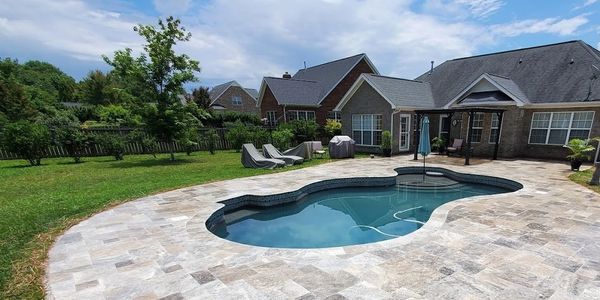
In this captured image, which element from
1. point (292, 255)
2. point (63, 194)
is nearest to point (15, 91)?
point (63, 194)

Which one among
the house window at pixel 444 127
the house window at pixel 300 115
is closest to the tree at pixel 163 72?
the house window at pixel 300 115

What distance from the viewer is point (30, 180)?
8828 mm

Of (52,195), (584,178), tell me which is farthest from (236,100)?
(584,178)

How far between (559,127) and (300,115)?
53.5ft

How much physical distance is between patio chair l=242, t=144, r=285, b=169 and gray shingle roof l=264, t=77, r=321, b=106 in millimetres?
11029

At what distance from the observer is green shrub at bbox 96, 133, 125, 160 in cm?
1405

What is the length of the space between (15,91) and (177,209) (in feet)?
98.1

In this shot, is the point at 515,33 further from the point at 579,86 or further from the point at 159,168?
the point at 159,168

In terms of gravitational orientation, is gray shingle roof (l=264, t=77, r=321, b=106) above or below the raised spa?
above

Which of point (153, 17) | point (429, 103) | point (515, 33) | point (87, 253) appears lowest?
point (87, 253)

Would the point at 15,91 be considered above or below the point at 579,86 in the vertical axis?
above

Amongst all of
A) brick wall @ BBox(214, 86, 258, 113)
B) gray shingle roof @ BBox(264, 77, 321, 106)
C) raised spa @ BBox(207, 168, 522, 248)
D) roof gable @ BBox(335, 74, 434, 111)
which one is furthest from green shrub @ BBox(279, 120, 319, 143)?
brick wall @ BBox(214, 86, 258, 113)

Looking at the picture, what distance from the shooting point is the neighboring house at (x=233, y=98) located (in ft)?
116

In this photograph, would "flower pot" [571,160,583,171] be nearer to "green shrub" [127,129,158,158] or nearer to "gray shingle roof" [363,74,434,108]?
"gray shingle roof" [363,74,434,108]
